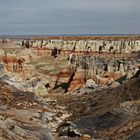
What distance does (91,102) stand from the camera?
54375 millimetres

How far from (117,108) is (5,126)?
438 inches

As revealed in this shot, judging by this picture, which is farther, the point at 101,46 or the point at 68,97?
the point at 101,46

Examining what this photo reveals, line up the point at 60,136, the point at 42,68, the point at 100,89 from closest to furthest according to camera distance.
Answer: the point at 60,136 < the point at 100,89 < the point at 42,68

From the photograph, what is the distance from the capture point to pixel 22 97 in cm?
5647

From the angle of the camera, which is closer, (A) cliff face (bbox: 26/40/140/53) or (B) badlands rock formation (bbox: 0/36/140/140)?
(B) badlands rock formation (bbox: 0/36/140/140)

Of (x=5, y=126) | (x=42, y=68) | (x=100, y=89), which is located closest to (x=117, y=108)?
(x=5, y=126)

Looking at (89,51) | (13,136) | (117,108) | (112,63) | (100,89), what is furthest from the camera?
(89,51)

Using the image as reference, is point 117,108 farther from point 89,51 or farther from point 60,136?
point 89,51

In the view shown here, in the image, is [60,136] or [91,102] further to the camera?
[91,102]

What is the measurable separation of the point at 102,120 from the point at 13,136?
10192mm

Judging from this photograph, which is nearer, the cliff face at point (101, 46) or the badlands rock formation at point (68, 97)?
the badlands rock formation at point (68, 97)

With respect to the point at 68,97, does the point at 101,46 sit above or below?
above

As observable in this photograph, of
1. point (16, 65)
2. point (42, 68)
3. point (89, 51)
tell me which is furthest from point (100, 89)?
point (89, 51)

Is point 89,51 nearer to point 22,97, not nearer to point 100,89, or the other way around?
point 100,89
